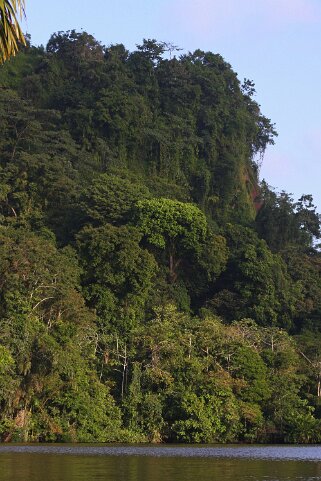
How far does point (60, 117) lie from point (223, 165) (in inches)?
459

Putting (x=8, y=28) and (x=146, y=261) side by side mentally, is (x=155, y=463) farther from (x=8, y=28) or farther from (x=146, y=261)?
(x=146, y=261)

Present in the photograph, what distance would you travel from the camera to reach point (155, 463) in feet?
78.2

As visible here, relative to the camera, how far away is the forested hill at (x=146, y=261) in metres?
36.6

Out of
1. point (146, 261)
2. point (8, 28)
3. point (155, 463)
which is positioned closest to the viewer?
point (8, 28)

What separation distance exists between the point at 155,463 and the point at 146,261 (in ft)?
Answer: 69.6

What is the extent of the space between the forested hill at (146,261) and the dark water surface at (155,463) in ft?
13.7

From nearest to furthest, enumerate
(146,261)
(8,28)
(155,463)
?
1. (8,28)
2. (155,463)
3. (146,261)

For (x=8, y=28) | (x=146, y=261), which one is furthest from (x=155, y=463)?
(x=146, y=261)

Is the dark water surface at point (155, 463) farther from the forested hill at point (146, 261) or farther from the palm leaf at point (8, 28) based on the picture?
the palm leaf at point (8, 28)

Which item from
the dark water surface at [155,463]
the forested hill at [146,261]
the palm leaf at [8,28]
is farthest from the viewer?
the forested hill at [146,261]

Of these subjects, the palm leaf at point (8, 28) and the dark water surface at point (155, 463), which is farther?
the dark water surface at point (155, 463)

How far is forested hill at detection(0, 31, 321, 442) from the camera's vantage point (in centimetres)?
3659

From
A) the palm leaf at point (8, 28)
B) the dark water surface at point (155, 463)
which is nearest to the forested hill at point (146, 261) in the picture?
the dark water surface at point (155, 463)

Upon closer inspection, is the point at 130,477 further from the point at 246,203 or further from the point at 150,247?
the point at 246,203
